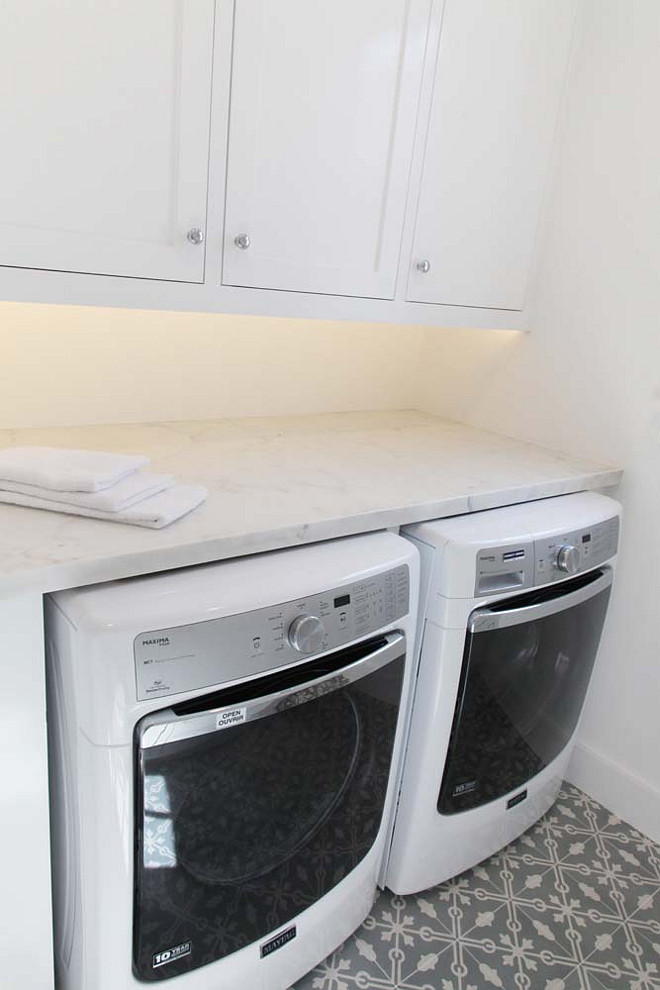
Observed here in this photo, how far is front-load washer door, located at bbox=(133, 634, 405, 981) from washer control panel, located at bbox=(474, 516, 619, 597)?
9.5 inches

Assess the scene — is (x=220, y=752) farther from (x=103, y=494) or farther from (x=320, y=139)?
(x=320, y=139)

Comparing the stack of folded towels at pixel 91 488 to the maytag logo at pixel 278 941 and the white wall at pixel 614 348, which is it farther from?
the white wall at pixel 614 348

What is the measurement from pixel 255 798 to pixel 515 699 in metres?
0.69

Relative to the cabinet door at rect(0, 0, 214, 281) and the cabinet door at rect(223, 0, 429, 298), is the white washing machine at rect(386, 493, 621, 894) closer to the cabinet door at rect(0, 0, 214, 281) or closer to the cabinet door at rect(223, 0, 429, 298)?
the cabinet door at rect(223, 0, 429, 298)

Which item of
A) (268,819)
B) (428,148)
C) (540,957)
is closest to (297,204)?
(428,148)

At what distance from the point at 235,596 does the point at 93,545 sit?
22 centimetres

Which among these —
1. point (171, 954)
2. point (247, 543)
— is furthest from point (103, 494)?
point (171, 954)

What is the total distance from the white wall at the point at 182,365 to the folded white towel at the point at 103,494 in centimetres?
50

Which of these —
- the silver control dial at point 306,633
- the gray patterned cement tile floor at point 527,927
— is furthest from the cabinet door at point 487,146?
the gray patterned cement tile floor at point 527,927

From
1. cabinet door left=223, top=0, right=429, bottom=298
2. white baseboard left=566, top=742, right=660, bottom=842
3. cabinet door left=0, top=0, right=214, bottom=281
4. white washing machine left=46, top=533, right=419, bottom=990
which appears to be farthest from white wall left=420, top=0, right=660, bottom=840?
cabinet door left=0, top=0, right=214, bottom=281

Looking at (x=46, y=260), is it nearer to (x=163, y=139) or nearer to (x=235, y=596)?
(x=163, y=139)

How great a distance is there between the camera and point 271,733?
45.2 inches

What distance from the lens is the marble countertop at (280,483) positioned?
1047 millimetres

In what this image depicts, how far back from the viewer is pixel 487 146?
1769 mm
